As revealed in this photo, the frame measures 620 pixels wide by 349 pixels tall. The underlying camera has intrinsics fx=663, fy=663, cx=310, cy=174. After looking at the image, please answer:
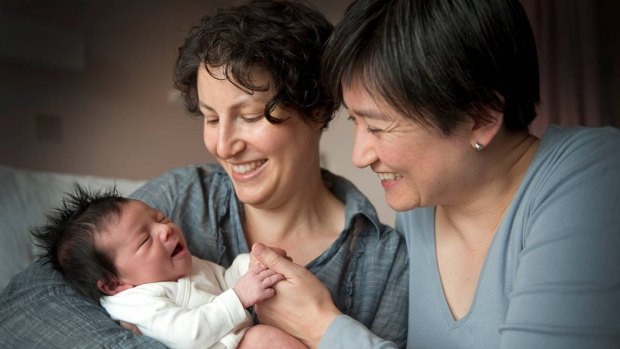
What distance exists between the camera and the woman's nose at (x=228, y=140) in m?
1.42

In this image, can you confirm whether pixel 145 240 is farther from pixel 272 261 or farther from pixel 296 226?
pixel 296 226

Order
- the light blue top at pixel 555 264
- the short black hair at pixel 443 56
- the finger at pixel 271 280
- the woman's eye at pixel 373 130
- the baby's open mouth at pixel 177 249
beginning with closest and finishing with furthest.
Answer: the light blue top at pixel 555 264 < the short black hair at pixel 443 56 < the woman's eye at pixel 373 130 < the finger at pixel 271 280 < the baby's open mouth at pixel 177 249

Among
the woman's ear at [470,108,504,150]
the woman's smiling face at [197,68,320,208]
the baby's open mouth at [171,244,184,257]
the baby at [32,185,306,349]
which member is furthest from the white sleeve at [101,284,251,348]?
the woman's ear at [470,108,504,150]

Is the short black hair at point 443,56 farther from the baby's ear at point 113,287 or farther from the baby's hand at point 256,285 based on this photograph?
the baby's ear at point 113,287

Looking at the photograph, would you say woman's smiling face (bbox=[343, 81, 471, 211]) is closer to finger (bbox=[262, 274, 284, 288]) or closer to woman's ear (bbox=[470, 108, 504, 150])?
woman's ear (bbox=[470, 108, 504, 150])

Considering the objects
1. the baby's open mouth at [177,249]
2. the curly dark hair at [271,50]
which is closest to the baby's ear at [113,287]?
the baby's open mouth at [177,249]

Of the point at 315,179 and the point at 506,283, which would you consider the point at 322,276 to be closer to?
the point at 315,179

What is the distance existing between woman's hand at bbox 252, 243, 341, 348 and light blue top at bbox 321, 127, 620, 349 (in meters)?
0.05

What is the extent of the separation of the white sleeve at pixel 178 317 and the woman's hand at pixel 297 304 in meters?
0.07

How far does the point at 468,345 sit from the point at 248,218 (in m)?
0.63

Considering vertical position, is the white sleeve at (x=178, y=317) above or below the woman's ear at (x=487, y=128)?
below

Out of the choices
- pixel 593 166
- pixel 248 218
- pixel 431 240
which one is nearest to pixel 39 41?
pixel 248 218

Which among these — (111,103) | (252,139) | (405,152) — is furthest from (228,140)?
(111,103)

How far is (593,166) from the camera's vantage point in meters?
1.07
